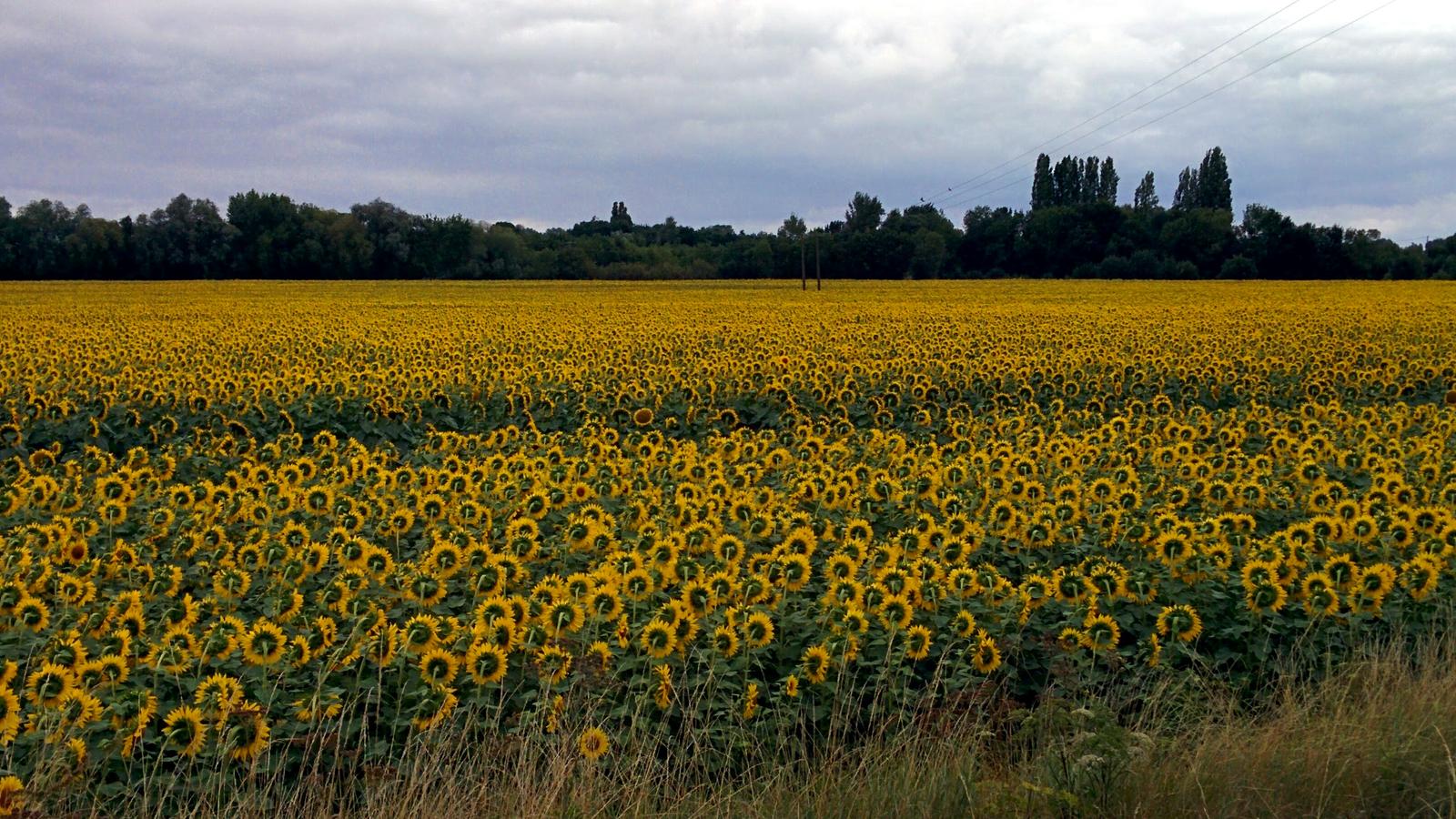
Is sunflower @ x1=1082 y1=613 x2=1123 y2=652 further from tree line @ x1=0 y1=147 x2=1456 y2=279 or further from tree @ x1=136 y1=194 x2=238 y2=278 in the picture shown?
tree @ x1=136 y1=194 x2=238 y2=278

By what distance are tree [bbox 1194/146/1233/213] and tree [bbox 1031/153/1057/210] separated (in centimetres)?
1338

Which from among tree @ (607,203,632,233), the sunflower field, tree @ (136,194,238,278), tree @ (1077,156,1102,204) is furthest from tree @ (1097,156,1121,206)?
the sunflower field

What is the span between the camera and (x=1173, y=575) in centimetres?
616

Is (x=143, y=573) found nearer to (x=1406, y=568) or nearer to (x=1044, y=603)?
(x=1044, y=603)

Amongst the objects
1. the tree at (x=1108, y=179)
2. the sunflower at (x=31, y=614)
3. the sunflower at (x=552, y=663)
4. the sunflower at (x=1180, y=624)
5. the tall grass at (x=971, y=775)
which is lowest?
the tall grass at (x=971, y=775)

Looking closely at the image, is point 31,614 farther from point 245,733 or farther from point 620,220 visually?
point 620,220

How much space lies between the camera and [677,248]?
81938 mm

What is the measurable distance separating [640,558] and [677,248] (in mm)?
77142

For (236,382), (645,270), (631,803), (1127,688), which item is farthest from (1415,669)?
(645,270)

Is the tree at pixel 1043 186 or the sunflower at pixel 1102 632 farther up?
the tree at pixel 1043 186

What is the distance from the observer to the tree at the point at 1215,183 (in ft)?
347

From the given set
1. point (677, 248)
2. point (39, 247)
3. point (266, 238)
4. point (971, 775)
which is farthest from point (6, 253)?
point (971, 775)

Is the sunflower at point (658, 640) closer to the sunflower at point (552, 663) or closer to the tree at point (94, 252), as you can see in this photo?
the sunflower at point (552, 663)

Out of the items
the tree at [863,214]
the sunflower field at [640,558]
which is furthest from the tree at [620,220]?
the sunflower field at [640,558]
